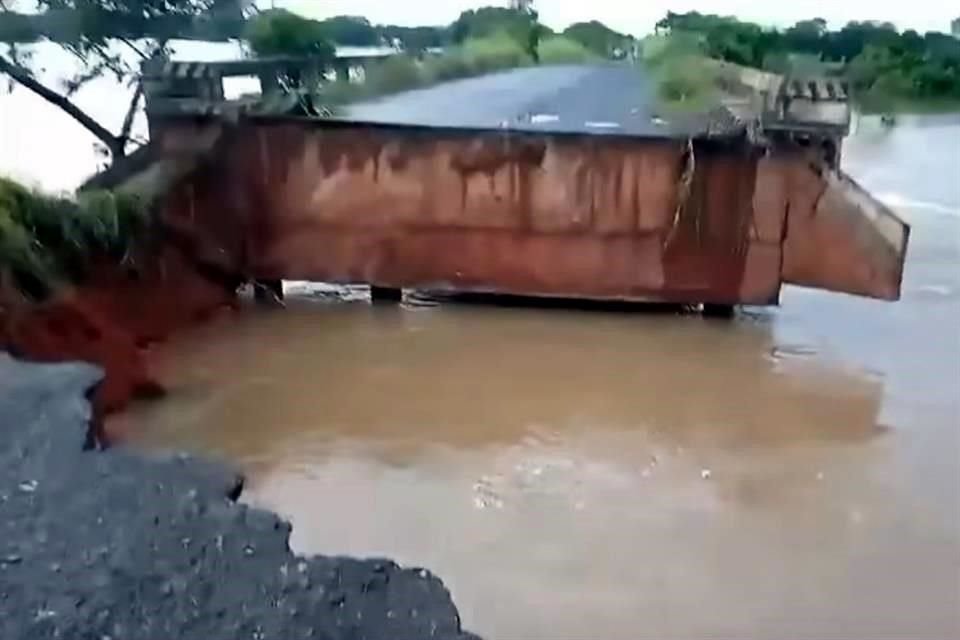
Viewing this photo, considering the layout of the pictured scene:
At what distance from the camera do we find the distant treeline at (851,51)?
7.38 metres

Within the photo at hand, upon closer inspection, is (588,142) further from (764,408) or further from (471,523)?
(471,523)

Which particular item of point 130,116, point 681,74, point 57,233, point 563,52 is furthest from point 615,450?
point 563,52

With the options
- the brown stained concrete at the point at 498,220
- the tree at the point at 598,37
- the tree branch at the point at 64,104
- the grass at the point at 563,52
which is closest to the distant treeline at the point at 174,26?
the tree branch at the point at 64,104

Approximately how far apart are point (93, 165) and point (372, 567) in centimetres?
547

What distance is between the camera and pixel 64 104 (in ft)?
25.0

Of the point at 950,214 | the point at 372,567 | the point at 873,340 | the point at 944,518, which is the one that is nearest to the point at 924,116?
the point at 950,214

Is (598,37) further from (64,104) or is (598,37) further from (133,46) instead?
(64,104)

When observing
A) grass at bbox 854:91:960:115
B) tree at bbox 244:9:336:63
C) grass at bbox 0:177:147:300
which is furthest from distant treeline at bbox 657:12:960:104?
grass at bbox 0:177:147:300

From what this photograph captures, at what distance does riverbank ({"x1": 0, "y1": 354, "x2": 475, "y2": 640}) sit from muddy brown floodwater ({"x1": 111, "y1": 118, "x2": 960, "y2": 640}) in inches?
38.3

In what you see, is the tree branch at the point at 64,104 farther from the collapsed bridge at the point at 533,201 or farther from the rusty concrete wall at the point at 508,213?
the rusty concrete wall at the point at 508,213

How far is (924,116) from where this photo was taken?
10336 millimetres

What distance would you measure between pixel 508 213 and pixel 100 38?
2.87 metres

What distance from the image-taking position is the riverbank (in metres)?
2.26

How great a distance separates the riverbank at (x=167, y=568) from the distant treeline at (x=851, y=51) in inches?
195
